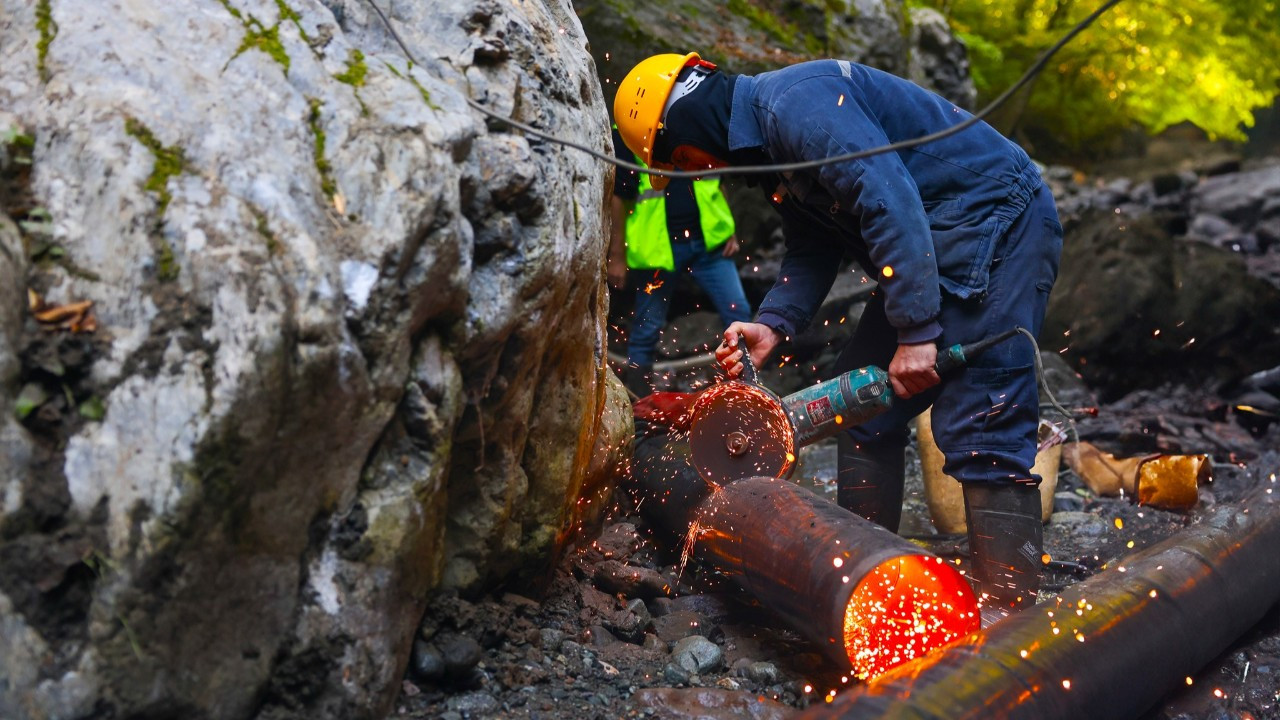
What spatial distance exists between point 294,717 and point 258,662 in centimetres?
17

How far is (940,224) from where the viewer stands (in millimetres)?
3480

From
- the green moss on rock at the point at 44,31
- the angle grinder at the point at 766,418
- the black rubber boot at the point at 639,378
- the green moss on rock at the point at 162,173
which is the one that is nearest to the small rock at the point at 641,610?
the angle grinder at the point at 766,418

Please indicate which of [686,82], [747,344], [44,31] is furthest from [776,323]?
[44,31]

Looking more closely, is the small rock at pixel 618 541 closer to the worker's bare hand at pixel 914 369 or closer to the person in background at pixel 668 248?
the worker's bare hand at pixel 914 369

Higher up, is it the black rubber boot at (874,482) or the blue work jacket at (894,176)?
the blue work jacket at (894,176)

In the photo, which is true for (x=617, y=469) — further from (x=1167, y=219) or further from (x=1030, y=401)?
(x=1167, y=219)

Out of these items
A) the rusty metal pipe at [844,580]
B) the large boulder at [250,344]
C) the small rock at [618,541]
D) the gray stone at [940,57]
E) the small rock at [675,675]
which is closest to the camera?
the large boulder at [250,344]

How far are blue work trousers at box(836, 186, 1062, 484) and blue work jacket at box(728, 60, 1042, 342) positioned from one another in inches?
3.1

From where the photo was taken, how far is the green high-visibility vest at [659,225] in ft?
20.5

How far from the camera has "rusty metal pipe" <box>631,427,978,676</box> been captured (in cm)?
297

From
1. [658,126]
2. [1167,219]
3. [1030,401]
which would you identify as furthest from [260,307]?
[1167,219]

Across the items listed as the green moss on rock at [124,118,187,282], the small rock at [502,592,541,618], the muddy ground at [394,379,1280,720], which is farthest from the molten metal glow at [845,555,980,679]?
the green moss on rock at [124,118,187,282]

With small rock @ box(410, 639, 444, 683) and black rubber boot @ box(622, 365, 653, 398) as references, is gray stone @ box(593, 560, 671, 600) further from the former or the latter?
black rubber boot @ box(622, 365, 653, 398)

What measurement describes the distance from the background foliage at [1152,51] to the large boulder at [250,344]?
1334cm
